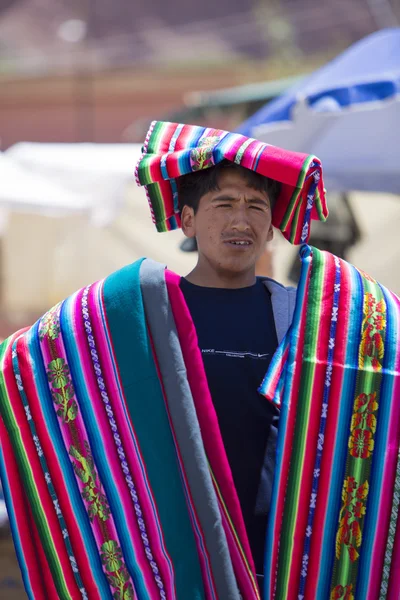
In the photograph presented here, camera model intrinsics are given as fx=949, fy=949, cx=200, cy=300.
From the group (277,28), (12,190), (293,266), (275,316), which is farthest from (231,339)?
(277,28)

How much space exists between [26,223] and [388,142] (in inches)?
405

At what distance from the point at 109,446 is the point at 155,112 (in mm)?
15637

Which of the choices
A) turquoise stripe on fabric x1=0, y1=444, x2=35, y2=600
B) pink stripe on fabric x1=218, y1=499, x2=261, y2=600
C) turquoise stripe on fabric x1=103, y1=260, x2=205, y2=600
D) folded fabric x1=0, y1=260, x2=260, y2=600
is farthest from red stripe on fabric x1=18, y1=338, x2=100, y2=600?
pink stripe on fabric x1=218, y1=499, x2=261, y2=600

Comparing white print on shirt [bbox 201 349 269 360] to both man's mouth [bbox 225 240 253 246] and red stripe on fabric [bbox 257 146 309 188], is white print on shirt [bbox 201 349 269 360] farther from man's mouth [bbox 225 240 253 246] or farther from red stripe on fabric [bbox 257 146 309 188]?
red stripe on fabric [bbox 257 146 309 188]

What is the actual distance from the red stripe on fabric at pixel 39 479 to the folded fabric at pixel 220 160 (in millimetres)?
539

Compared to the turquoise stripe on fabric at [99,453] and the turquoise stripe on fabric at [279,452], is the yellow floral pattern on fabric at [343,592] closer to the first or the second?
the turquoise stripe on fabric at [279,452]

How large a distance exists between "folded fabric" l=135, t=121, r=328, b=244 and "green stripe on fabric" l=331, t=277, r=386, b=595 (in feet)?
1.30

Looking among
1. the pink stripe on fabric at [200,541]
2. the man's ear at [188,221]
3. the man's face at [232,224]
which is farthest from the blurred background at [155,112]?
the pink stripe on fabric at [200,541]

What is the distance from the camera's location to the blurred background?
4742 millimetres

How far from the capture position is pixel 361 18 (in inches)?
706

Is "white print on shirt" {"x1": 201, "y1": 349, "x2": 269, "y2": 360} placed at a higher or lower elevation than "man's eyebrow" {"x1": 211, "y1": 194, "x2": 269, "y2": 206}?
lower

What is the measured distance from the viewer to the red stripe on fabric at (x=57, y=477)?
7.16 ft

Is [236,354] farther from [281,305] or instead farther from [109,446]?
[109,446]

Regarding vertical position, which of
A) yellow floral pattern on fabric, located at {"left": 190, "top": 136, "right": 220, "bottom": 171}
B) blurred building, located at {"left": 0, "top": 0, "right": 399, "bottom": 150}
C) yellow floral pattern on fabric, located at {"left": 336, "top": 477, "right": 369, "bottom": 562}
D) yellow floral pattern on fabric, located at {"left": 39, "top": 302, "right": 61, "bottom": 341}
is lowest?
yellow floral pattern on fabric, located at {"left": 336, "top": 477, "right": 369, "bottom": 562}
